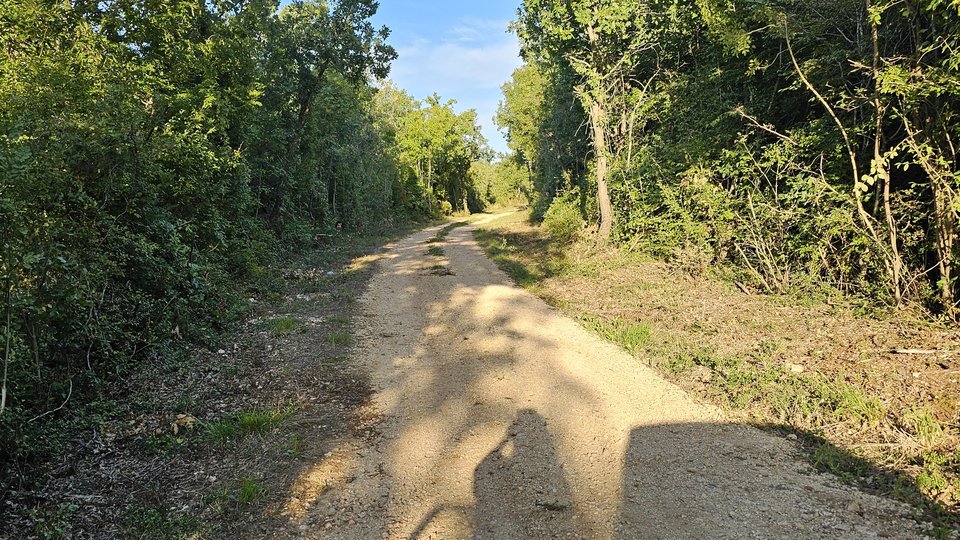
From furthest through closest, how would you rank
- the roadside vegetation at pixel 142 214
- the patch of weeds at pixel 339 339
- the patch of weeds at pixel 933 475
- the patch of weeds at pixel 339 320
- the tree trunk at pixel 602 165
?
the tree trunk at pixel 602 165
the patch of weeds at pixel 339 320
the patch of weeds at pixel 339 339
the roadside vegetation at pixel 142 214
the patch of weeds at pixel 933 475

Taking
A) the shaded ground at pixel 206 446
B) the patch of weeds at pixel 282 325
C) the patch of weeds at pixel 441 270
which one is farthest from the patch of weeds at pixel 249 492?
the patch of weeds at pixel 441 270

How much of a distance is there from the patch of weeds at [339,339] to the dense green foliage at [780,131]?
7.53m

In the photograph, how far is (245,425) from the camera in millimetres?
5297

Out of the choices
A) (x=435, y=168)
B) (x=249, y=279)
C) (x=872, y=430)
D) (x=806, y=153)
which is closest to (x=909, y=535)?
(x=872, y=430)

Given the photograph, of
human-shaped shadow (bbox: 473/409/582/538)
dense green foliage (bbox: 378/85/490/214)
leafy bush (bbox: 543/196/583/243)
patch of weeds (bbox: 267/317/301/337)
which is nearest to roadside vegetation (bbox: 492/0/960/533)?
human-shaped shadow (bbox: 473/409/582/538)

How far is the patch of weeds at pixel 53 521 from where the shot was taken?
355 cm

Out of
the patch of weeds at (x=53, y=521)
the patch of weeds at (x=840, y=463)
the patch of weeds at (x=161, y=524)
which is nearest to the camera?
the patch of weeds at (x=53, y=521)

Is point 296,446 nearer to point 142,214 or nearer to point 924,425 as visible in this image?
point 142,214

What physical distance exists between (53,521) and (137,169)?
17.8 ft

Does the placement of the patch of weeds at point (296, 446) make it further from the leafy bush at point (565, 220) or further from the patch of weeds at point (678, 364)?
the leafy bush at point (565, 220)

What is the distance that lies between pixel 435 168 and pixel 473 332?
41584 mm

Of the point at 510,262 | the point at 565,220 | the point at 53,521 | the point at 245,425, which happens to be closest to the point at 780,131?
the point at 510,262

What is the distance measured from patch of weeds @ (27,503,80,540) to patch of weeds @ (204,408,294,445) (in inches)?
51.5

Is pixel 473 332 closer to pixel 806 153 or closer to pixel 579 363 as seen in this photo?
pixel 579 363
